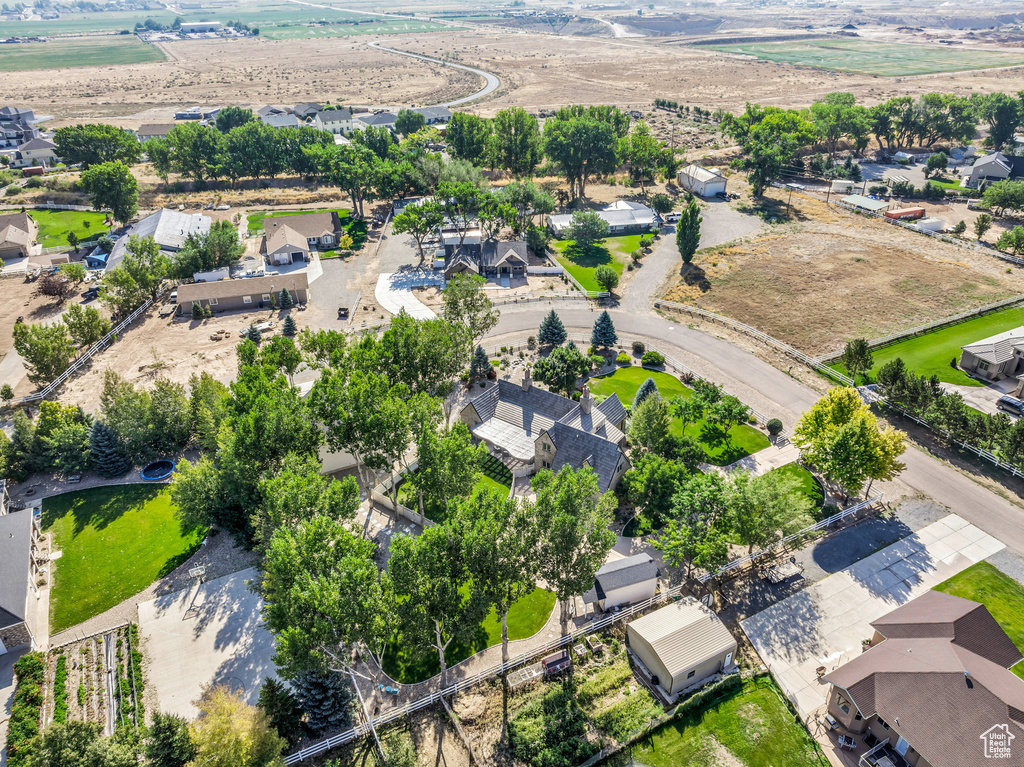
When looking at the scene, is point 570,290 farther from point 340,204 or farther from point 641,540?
point 340,204


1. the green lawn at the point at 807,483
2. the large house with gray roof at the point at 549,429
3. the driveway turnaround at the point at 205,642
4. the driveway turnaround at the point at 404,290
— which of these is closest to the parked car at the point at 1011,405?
the green lawn at the point at 807,483

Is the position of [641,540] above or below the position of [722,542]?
below

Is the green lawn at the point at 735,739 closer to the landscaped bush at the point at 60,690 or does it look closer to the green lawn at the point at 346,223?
the landscaped bush at the point at 60,690

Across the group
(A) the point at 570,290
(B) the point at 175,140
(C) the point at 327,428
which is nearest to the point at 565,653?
(C) the point at 327,428

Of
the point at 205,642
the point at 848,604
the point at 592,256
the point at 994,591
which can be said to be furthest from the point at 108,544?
the point at 592,256

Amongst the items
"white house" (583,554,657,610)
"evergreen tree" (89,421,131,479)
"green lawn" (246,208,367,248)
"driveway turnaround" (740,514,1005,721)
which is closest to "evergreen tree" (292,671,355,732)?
"white house" (583,554,657,610)

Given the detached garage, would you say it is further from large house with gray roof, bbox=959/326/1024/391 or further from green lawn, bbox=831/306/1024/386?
large house with gray roof, bbox=959/326/1024/391
